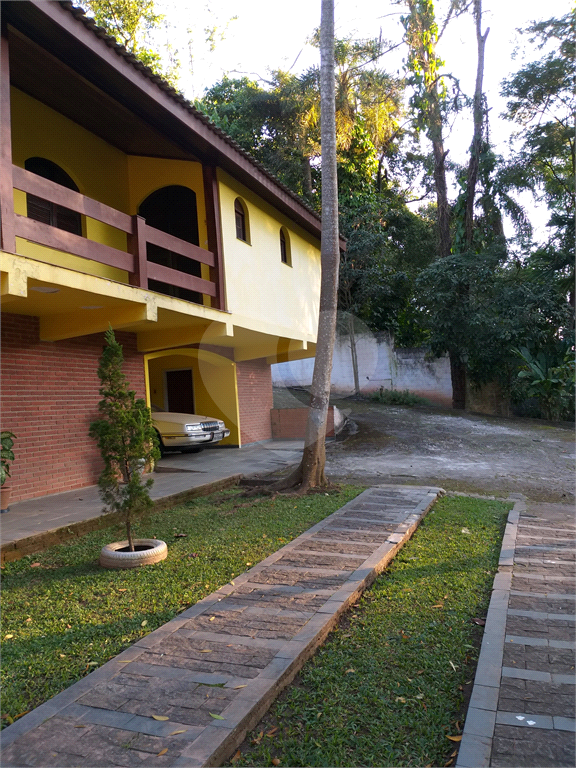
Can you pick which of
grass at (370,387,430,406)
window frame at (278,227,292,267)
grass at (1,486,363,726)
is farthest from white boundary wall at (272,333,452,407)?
grass at (1,486,363,726)

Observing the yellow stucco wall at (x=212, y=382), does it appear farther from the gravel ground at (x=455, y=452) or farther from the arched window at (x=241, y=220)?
the arched window at (x=241, y=220)

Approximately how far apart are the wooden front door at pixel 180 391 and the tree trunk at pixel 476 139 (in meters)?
11.6

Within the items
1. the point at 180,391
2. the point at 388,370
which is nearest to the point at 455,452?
the point at 180,391

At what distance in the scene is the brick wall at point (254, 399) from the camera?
48.9 feet

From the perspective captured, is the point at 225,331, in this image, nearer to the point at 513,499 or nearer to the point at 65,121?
the point at 65,121

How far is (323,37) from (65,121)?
171 inches

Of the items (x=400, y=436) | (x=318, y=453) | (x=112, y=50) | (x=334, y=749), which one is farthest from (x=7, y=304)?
(x=400, y=436)

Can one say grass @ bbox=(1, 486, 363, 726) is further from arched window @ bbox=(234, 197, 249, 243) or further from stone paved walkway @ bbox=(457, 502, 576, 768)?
arched window @ bbox=(234, 197, 249, 243)

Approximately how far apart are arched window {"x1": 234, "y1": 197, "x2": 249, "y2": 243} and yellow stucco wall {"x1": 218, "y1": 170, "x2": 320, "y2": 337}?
100 millimetres

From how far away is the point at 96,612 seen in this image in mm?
4332

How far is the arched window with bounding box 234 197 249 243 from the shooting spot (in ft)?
37.6

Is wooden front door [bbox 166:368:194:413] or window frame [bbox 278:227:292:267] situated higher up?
window frame [bbox 278:227:292:267]

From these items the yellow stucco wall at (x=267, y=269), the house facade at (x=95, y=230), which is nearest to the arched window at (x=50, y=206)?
the house facade at (x=95, y=230)

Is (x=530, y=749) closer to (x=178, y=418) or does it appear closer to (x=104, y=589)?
(x=104, y=589)
